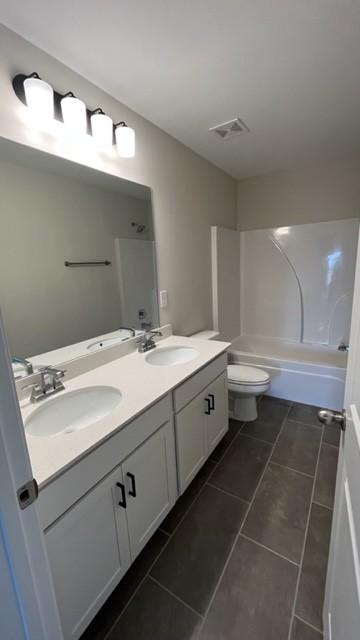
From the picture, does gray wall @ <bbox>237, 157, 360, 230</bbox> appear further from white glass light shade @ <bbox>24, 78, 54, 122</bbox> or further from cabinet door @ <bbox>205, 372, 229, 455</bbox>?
white glass light shade @ <bbox>24, 78, 54, 122</bbox>

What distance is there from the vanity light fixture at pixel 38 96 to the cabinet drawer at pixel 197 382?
1.35m

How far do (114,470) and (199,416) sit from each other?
2.27 feet

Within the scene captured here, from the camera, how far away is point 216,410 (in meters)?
1.80

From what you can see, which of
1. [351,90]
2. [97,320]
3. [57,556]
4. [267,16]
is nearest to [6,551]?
[57,556]

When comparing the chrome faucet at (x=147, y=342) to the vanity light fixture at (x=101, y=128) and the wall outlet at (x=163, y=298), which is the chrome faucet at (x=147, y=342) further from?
the vanity light fixture at (x=101, y=128)

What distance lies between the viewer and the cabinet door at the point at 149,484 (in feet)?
3.51

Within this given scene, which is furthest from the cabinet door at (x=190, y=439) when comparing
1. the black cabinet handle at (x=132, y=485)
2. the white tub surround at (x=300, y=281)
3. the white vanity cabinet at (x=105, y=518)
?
the white tub surround at (x=300, y=281)

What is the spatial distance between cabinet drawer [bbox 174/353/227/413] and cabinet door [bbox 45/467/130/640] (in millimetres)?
451

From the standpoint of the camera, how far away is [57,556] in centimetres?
80

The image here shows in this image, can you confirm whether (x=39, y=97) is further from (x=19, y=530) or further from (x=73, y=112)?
(x=19, y=530)

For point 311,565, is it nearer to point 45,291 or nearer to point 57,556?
point 57,556

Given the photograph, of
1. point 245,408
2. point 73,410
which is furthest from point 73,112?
point 245,408

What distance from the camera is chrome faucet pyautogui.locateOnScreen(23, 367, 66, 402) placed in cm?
117

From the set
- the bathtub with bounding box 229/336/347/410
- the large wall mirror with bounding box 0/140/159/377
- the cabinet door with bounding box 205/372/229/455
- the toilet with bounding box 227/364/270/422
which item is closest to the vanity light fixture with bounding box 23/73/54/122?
the large wall mirror with bounding box 0/140/159/377
